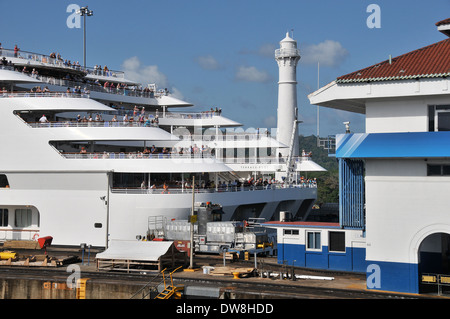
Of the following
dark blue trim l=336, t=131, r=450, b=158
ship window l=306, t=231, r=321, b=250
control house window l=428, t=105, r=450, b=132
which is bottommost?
ship window l=306, t=231, r=321, b=250

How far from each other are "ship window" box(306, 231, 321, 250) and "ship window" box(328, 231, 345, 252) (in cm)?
64

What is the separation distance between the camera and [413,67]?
78.6ft

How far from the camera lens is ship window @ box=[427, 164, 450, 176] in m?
22.9

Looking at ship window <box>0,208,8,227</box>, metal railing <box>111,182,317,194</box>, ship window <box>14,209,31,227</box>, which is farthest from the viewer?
ship window <box>0,208,8,227</box>

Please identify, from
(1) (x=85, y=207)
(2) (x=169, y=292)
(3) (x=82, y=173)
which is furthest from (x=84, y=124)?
(2) (x=169, y=292)

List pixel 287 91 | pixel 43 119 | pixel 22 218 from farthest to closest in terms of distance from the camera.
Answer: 1. pixel 287 91
2. pixel 22 218
3. pixel 43 119

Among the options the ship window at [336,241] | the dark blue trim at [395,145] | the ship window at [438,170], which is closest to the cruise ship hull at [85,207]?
the ship window at [336,241]

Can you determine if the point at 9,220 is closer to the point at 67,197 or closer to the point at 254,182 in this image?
the point at 67,197

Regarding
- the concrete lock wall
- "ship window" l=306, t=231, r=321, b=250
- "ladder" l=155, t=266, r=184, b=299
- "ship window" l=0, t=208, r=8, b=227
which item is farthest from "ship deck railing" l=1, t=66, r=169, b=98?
"ladder" l=155, t=266, r=184, b=299

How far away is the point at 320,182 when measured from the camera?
124m

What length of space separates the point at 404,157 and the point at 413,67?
3.63m

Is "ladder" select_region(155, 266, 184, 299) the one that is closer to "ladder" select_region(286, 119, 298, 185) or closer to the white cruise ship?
the white cruise ship

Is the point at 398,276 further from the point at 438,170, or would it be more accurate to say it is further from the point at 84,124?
the point at 84,124
